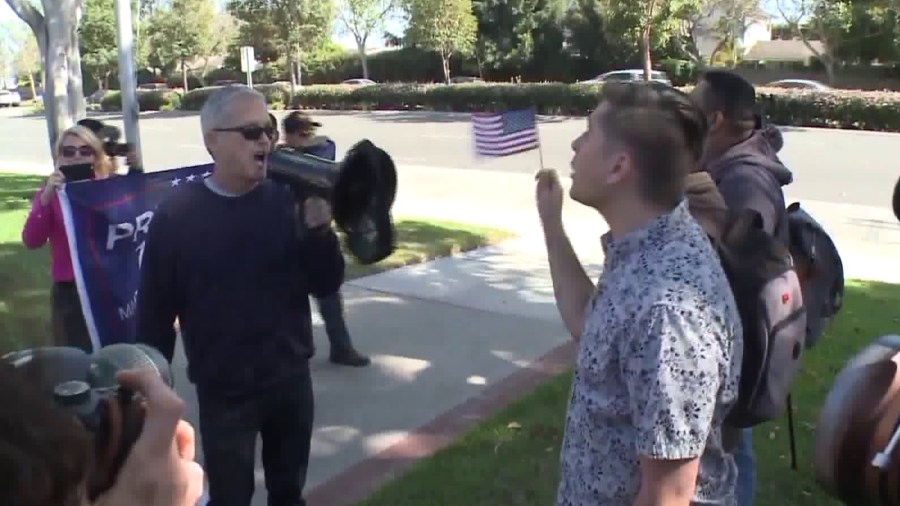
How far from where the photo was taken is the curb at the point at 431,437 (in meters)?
4.16

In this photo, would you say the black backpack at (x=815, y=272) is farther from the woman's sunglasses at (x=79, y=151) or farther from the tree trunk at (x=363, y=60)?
the tree trunk at (x=363, y=60)

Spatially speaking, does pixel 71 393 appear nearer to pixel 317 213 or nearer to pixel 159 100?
pixel 317 213

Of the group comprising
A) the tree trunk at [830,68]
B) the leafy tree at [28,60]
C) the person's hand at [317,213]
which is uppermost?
the leafy tree at [28,60]

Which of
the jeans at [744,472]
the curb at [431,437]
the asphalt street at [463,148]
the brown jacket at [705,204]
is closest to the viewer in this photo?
the brown jacket at [705,204]

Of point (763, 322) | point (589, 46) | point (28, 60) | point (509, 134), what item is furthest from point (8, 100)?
point (763, 322)

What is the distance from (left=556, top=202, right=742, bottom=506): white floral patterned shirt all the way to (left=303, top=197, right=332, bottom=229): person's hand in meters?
1.18

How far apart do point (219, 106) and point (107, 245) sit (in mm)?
1563

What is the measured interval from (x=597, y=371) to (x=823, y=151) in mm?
17705

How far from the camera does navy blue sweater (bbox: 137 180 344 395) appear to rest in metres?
2.98

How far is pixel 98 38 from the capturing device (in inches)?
1843

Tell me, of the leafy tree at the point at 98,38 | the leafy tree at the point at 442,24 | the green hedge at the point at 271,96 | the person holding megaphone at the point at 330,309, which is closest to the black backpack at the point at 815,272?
the person holding megaphone at the point at 330,309

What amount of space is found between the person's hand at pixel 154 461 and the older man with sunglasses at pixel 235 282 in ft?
5.77

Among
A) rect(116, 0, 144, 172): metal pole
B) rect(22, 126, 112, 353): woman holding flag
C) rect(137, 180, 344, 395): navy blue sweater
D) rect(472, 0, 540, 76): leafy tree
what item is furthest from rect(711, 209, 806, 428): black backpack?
rect(472, 0, 540, 76): leafy tree

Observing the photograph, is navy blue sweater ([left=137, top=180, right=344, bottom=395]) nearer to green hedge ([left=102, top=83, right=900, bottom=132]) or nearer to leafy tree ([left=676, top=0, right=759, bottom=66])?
green hedge ([left=102, top=83, right=900, bottom=132])
